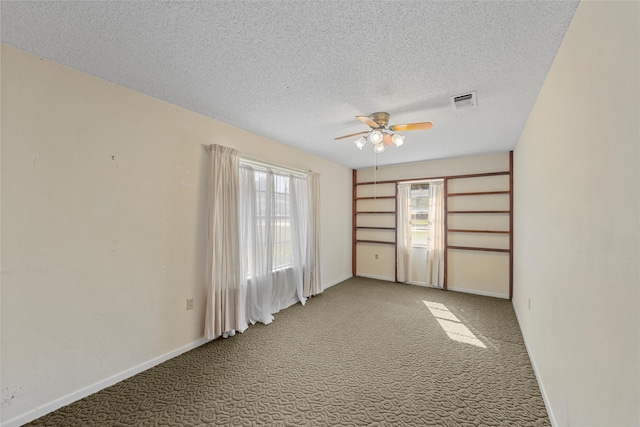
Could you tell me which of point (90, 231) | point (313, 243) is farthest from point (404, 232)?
point (90, 231)

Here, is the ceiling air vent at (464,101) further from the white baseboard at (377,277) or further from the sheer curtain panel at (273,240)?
the white baseboard at (377,277)

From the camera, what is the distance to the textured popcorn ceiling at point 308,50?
1345 millimetres

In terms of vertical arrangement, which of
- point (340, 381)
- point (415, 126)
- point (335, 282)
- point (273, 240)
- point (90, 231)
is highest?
point (415, 126)

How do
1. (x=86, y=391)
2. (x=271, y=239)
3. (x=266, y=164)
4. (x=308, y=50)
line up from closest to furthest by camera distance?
1. (x=308, y=50)
2. (x=86, y=391)
3. (x=266, y=164)
4. (x=271, y=239)

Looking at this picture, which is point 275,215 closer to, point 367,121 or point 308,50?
point 367,121

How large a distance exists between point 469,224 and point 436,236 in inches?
23.0

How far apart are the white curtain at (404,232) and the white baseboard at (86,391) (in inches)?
154

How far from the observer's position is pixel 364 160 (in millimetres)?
4832

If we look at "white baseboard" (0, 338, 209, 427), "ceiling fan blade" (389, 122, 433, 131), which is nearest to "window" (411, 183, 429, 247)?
"ceiling fan blade" (389, 122, 433, 131)

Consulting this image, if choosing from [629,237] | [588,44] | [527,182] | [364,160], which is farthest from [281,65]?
[364,160]

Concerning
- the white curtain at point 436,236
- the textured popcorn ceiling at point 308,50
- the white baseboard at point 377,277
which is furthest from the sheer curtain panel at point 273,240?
the white curtain at point 436,236

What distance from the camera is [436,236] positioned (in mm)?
4746

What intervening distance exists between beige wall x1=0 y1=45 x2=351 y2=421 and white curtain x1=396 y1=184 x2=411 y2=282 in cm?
374

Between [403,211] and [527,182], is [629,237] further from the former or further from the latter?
[403,211]
